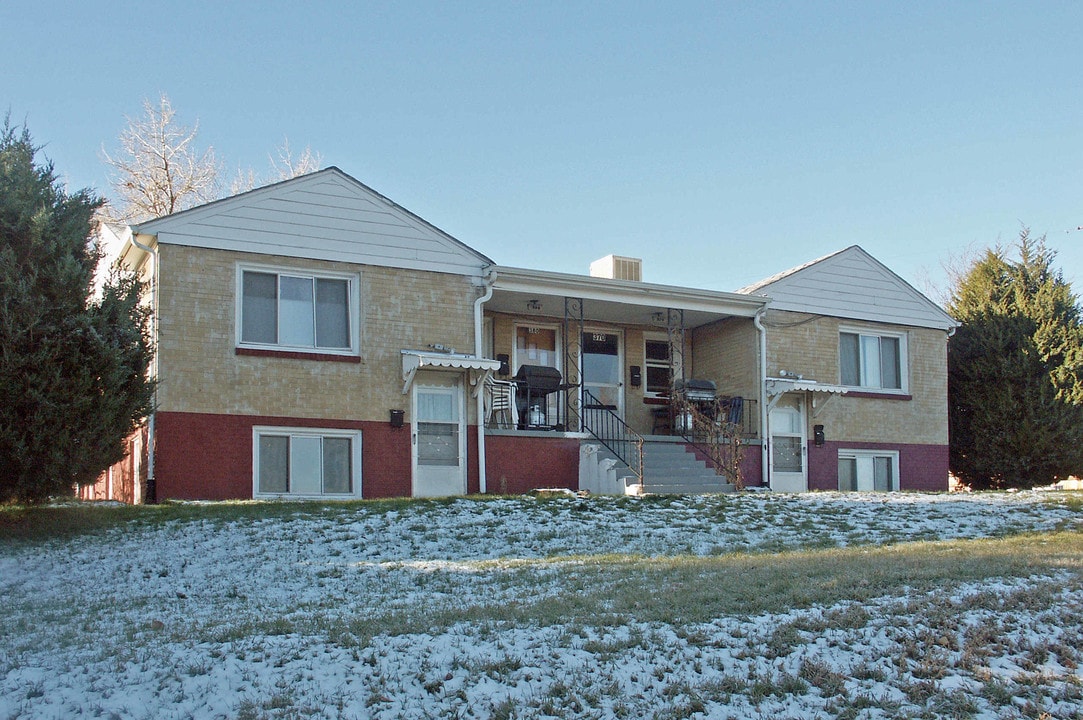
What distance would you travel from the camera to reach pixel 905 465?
20.7 m

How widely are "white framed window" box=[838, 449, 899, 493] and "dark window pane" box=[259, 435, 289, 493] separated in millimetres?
10264

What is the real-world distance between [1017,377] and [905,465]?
→ 2.89m

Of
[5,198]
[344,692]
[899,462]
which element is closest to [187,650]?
[344,692]

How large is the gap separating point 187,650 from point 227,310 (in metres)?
8.83

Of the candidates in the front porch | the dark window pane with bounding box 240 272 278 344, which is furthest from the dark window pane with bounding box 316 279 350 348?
the front porch

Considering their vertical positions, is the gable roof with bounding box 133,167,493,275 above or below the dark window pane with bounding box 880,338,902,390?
above

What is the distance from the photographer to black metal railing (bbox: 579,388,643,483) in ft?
57.1

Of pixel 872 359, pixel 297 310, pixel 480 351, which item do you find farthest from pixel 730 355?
pixel 297 310

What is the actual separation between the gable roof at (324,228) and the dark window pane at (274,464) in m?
2.69

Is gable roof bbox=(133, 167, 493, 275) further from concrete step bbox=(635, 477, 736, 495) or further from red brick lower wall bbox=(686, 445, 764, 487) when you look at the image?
red brick lower wall bbox=(686, 445, 764, 487)

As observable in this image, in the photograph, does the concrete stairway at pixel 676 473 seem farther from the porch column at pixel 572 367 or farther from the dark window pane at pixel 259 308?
the dark window pane at pixel 259 308

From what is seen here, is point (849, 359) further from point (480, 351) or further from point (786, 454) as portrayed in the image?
point (480, 351)

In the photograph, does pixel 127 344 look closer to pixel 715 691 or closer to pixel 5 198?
pixel 5 198

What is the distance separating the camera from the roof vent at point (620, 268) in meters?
19.8
